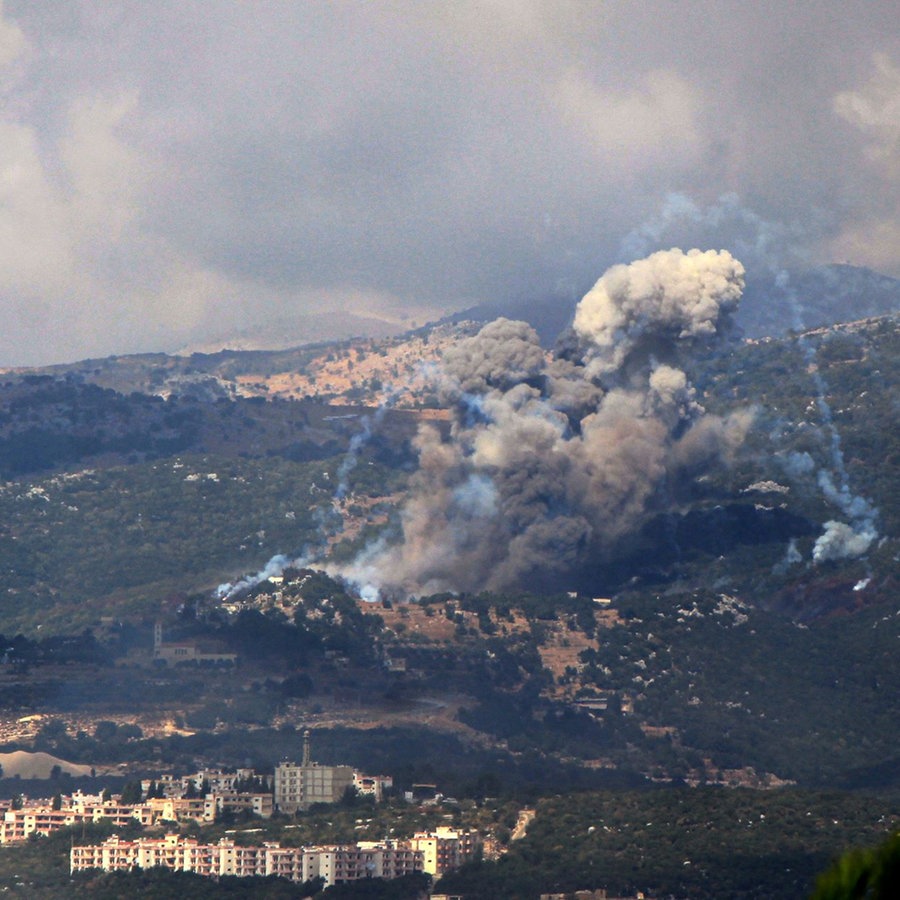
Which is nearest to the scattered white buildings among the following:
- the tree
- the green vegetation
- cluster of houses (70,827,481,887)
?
cluster of houses (70,827,481,887)

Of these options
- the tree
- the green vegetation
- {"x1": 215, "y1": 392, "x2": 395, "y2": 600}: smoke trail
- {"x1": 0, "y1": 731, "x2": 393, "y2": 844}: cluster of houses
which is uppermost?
{"x1": 215, "y1": 392, "x2": 395, "y2": 600}: smoke trail

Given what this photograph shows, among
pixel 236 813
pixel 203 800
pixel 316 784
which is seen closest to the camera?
pixel 236 813

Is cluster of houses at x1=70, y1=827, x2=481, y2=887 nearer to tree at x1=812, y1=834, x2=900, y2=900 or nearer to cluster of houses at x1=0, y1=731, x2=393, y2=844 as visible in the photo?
cluster of houses at x1=0, y1=731, x2=393, y2=844

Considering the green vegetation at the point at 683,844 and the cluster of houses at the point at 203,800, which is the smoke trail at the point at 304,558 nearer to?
the cluster of houses at the point at 203,800

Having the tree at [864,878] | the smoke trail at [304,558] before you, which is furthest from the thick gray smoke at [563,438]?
the tree at [864,878]

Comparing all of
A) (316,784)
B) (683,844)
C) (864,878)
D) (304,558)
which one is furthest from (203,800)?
(864,878)

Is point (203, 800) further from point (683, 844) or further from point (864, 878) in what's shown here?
point (864, 878)

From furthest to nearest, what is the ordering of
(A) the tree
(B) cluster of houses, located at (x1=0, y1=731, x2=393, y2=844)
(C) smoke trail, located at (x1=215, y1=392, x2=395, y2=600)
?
(C) smoke trail, located at (x1=215, y1=392, x2=395, y2=600), (B) cluster of houses, located at (x1=0, y1=731, x2=393, y2=844), (A) the tree

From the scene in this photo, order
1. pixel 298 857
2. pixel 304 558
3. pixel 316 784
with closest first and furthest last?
pixel 298 857 → pixel 316 784 → pixel 304 558

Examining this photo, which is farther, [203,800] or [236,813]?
[203,800]
